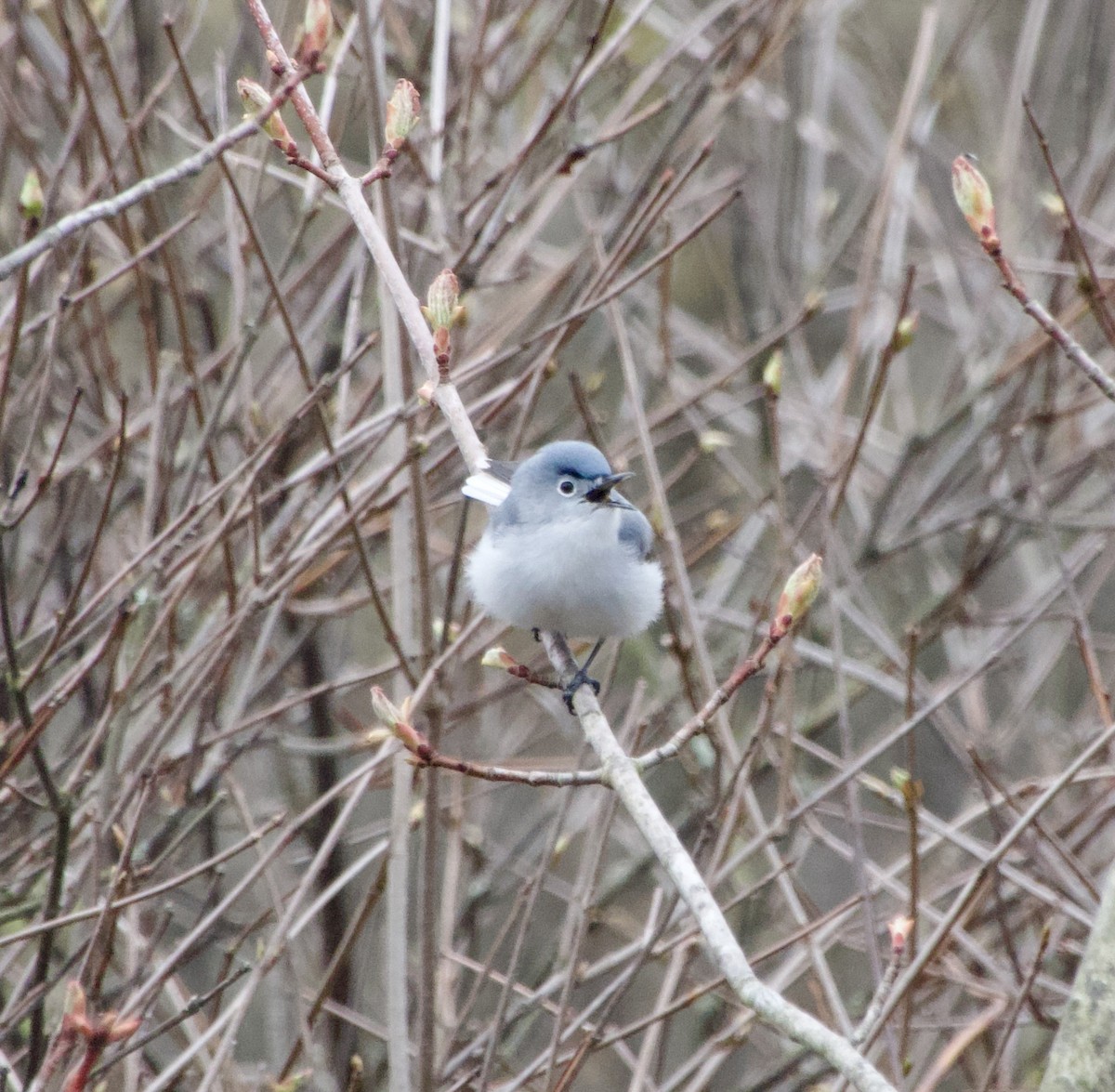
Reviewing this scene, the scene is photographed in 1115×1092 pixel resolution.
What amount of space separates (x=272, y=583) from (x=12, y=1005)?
106cm

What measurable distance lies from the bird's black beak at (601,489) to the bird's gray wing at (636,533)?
0.12 metres

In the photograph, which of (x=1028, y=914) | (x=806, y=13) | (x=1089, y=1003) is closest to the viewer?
(x=1089, y=1003)

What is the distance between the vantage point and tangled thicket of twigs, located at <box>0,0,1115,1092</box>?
288 cm

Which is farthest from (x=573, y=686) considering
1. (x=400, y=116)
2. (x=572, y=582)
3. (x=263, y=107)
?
(x=263, y=107)

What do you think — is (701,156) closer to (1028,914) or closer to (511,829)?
(1028,914)

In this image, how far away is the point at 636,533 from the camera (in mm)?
3604

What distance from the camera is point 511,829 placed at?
281 inches

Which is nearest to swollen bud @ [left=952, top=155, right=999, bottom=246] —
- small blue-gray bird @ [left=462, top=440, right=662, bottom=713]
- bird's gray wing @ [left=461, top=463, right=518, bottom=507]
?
small blue-gray bird @ [left=462, top=440, right=662, bottom=713]

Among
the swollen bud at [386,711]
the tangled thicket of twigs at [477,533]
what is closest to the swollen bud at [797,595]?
the tangled thicket of twigs at [477,533]

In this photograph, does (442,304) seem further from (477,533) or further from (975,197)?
(477,533)

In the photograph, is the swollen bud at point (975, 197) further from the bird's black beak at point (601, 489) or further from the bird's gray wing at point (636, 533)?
the bird's gray wing at point (636, 533)

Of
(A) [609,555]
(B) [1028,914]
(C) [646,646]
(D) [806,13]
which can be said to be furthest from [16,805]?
(D) [806,13]

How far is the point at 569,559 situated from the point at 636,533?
0.25 metres

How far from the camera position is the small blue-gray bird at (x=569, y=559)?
3.42 m
